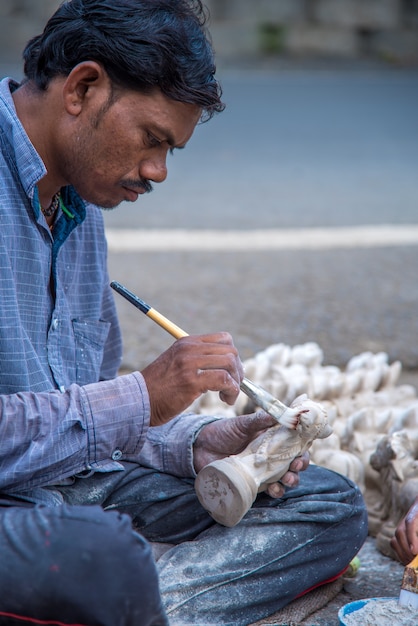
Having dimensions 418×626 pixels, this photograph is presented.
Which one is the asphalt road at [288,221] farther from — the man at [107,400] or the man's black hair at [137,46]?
the man's black hair at [137,46]

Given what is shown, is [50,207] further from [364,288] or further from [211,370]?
[364,288]

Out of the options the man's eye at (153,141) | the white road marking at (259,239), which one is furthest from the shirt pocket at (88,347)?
the white road marking at (259,239)

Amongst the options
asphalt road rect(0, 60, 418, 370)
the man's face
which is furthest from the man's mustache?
asphalt road rect(0, 60, 418, 370)

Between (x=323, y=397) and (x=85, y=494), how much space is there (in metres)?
1.03

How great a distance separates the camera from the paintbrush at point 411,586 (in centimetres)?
200

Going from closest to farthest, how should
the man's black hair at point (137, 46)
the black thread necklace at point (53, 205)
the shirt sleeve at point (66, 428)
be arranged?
the shirt sleeve at point (66, 428)
the man's black hair at point (137, 46)
the black thread necklace at point (53, 205)

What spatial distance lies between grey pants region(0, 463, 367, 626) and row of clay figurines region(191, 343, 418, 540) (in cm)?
9

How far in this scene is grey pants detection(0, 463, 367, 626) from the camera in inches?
83.4

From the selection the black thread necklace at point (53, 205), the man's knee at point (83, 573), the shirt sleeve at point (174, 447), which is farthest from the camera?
the shirt sleeve at point (174, 447)

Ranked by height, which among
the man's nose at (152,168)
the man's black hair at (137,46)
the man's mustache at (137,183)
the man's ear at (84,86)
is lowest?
the man's mustache at (137,183)

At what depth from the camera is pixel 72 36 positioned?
2.04 metres

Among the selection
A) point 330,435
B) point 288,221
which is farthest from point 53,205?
point 288,221

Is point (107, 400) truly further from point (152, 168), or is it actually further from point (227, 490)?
point (152, 168)

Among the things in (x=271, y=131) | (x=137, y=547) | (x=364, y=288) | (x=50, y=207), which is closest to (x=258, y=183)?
(x=271, y=131)
